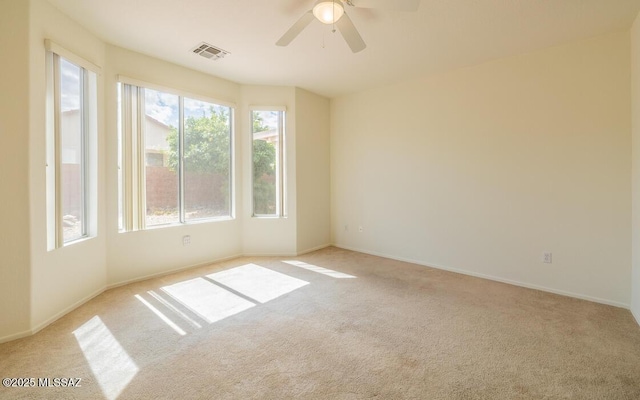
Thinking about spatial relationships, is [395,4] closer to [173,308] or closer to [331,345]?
[331,345]

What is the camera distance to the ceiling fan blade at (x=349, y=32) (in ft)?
7.30

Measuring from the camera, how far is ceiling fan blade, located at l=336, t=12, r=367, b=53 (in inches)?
87.6

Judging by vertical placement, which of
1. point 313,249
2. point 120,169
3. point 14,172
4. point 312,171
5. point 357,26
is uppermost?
point 357,26

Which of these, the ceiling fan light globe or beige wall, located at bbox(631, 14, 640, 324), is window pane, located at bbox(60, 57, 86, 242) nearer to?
the ceiling fan light globe

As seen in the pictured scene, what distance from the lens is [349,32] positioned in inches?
92.1

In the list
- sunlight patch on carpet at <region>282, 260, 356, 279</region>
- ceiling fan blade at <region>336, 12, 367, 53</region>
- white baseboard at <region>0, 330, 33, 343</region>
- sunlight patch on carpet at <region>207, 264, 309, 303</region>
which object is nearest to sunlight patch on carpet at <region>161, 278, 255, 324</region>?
sunlight patch on carpet at <region>207, 264, 309, 303</region>

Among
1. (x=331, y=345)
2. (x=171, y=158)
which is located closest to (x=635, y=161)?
(x=331, y=345)

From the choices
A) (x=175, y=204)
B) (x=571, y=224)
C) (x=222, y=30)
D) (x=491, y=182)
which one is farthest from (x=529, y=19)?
(x=175, y=204)

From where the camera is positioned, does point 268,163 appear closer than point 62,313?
No

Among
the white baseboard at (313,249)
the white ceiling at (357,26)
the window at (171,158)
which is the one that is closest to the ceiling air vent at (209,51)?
the white ceiling at (357,26)

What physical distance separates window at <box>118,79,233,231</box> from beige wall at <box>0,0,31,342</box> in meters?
1.10

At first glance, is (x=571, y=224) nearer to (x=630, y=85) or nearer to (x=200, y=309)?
(x=630, y=85)

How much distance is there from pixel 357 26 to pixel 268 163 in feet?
8.38

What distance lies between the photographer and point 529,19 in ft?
8.60
